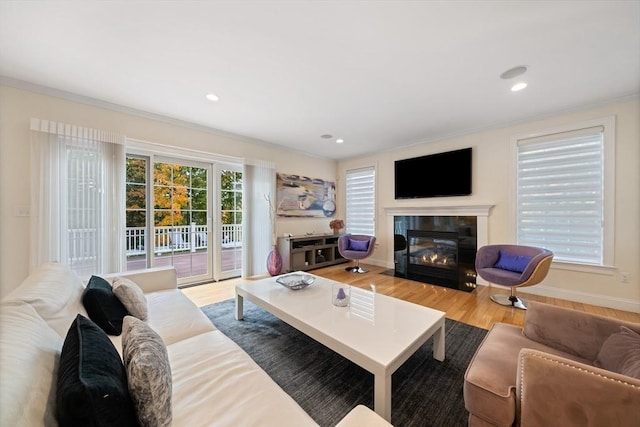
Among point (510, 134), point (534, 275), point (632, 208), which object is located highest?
point (510, 134)

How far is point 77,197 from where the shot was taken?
2.63 m

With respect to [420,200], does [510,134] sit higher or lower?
higher

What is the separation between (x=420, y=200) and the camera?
14.6ft

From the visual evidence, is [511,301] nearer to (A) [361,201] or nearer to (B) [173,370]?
(A) [361,201]

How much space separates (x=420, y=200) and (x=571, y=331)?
3277 mm

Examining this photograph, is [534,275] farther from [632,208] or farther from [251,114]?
[251,114]

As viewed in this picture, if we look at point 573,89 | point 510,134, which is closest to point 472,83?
point 573,89

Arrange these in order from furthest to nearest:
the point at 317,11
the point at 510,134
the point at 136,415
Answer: the point at 510,134
the point at 317,11
the point at 136,415

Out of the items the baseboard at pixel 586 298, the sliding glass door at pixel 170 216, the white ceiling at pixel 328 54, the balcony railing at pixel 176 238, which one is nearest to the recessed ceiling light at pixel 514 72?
the white ceiling at pixel 328 54

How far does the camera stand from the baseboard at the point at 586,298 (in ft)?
8.90

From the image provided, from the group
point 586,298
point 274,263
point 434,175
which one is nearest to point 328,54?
point 434,175

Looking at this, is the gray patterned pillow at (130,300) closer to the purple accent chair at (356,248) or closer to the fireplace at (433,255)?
the purple accent chair at (356,248)

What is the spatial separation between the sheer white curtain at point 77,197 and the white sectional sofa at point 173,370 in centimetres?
140

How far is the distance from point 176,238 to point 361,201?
3628 mm
